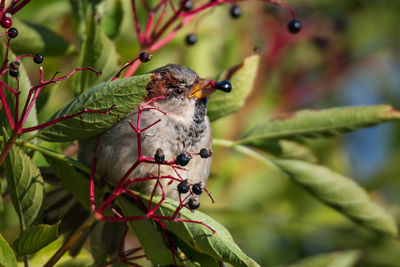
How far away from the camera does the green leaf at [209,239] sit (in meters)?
1.82

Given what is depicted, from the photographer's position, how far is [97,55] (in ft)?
7.53

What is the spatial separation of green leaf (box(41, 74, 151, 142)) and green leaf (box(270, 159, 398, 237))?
1086mm

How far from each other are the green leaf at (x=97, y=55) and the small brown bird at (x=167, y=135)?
0.20 meters

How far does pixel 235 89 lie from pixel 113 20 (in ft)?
1.94

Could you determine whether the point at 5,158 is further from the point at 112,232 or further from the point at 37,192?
the point at 112,232

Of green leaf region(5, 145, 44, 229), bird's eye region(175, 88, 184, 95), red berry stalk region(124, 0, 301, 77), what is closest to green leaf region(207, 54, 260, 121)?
bird's eye region(175, 88, 184, 95)

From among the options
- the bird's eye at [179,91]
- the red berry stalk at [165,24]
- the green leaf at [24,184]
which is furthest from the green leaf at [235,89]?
the green leaf at [24,184]

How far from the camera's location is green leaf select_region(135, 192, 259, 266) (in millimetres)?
1821

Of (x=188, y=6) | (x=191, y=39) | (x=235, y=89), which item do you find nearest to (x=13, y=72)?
(x=235, y=89)

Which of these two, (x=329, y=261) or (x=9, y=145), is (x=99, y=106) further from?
(x=329, y=261)

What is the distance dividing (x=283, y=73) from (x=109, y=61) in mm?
2198

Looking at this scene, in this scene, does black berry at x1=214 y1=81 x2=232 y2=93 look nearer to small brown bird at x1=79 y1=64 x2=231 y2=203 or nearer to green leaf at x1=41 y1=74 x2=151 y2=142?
small brown bird at x1=79 y1=64 x2=231 y2=203

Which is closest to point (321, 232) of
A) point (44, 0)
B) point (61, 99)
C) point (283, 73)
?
point (283, 73)

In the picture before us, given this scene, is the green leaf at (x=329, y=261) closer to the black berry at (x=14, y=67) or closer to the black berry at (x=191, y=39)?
the black berry at (x=191, y=39)
